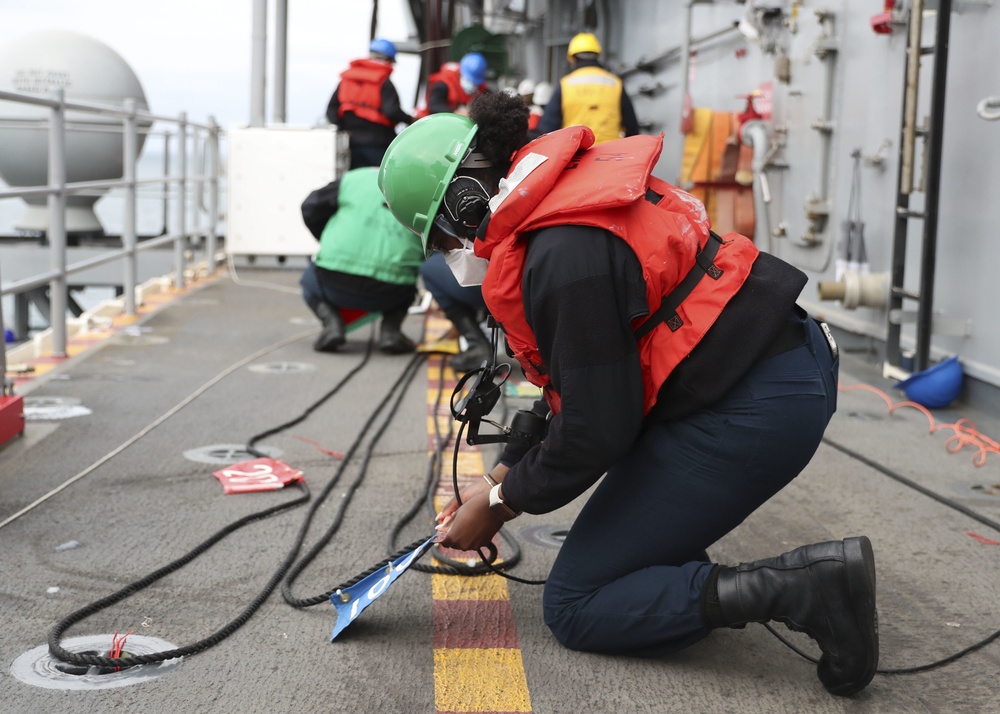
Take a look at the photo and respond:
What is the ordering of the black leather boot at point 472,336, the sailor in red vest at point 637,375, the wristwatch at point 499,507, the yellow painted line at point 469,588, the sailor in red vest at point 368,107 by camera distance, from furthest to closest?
the sailor in red vest at point 368,107 < the black leather boot at point 472,336 < the yellow painted line at point 469,588 < the wristwatch at point 499,507 < the sailor in red vest at point 637,375

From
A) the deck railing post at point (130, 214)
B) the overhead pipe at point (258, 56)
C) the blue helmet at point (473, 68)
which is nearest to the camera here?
the deck railing post at point (130, 214)

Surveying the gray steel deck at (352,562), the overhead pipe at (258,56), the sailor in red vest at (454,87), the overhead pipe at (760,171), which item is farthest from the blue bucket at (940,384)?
the overhead pipe at (258,56)

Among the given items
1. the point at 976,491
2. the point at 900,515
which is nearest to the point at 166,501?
the point at 900,515

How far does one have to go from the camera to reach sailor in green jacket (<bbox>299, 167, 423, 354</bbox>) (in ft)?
20.4

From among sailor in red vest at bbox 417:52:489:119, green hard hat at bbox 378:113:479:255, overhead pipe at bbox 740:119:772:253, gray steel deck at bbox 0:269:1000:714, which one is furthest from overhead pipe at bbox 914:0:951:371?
sailor in red vest at bbox 417:52:489:119

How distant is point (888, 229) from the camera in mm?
6168

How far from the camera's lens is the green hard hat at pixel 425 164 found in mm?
2383

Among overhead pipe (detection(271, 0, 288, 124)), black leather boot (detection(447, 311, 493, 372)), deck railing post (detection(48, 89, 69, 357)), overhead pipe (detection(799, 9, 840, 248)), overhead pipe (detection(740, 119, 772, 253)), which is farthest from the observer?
overhead pipe (detection(271, 0, 288, 124))

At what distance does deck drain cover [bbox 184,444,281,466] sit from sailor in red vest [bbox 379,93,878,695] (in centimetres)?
193

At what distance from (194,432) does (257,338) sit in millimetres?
2700

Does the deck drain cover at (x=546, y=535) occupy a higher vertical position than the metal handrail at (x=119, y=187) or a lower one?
lower

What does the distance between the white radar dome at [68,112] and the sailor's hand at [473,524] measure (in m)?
11.3

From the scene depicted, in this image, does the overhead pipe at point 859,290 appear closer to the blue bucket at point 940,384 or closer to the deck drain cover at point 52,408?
the blue bucket at point 940,384

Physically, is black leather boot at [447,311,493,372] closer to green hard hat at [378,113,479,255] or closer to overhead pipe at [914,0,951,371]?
overhead pipe at [914,0,951,371]
